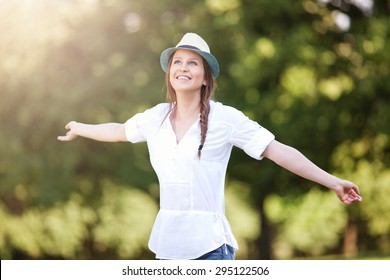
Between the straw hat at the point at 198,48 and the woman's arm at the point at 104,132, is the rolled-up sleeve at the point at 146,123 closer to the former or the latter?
the woman's arm at the point at 104,132

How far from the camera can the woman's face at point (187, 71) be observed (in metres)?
3.08

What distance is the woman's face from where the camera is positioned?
3082 mm

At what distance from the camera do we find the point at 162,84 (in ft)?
43.9

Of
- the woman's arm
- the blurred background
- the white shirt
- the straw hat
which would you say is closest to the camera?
the white shirt

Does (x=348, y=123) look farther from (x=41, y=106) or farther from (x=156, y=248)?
(x=156, y=248)

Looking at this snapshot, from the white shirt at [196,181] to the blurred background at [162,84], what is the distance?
991 cm

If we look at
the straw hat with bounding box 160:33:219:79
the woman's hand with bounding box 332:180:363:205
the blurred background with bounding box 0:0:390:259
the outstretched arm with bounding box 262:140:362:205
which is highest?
the blurred background with bounding box 0:0:390:259

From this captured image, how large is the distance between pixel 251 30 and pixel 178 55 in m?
10.6

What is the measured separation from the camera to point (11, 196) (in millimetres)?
15328

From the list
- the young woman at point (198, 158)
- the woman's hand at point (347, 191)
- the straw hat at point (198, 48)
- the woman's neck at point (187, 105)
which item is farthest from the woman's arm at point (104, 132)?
the woman's hand at point (347, 191)

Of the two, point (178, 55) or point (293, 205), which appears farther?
point (293, 205)

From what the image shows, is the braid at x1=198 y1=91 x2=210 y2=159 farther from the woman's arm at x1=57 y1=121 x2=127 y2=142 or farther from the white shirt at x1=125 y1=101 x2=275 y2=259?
the woman's arm at x1=57 y1=121 x2=127 y2=142

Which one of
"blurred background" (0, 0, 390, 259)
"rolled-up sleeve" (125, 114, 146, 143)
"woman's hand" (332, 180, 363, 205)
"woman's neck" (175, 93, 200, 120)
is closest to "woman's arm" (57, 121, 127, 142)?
"rolled-up sleeve" (125, 114, 146, 143)
